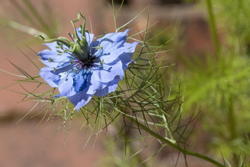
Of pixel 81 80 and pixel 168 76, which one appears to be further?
pixel 168 76

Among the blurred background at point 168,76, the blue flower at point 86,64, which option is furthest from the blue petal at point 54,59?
the blurred background at point 168,76

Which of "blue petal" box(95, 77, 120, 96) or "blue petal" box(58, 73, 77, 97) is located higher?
"blue petal" box(58, 73, 77, 97)

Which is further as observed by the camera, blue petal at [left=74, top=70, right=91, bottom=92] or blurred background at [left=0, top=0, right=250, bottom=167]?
blurred background at [left=0, top=0, right=250, bottom=167]

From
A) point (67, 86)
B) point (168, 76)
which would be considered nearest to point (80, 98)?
point (67, 86)

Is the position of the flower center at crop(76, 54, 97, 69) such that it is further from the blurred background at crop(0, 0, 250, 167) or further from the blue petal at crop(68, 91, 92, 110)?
the blurred background at crop(0, 0, 250, 167)

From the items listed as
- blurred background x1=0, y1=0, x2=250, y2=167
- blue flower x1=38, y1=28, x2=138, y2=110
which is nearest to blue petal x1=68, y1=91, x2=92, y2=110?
blue flower x1=38, y1=28, x2=138, y2=110

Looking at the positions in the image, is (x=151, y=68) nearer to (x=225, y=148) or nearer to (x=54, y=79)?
(x=54, y=79)

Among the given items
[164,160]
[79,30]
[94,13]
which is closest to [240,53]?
[164,160]

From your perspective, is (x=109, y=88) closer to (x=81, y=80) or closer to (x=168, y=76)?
(x=81, y=80)
